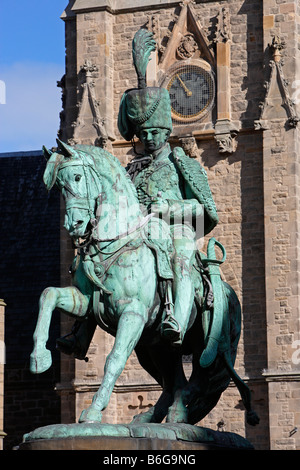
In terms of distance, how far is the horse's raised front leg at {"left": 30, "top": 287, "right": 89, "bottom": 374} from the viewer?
1412 centimetres

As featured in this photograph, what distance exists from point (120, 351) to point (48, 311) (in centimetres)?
75

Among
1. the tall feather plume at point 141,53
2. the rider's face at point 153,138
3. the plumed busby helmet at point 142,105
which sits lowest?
the rider's face at point 153,138

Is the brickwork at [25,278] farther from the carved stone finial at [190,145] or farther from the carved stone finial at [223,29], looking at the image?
the carved stone finial at [223,29]

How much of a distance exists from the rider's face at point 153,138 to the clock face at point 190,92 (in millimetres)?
19965

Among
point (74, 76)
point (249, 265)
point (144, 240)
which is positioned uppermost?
point (74, 76)

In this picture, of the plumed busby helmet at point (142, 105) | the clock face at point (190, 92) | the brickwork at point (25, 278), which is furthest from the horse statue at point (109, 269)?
the brickwork at point (25, 278)

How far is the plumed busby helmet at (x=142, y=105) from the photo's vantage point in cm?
1568

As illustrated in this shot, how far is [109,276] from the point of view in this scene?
14594mm
